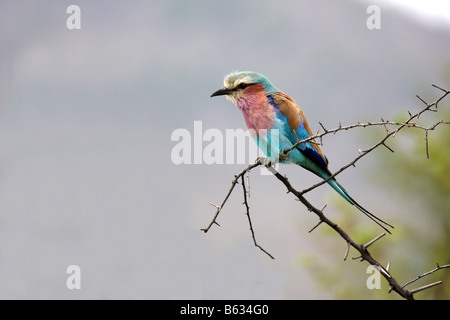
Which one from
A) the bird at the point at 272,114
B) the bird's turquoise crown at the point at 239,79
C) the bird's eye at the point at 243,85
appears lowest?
the bird at the point at 272,114

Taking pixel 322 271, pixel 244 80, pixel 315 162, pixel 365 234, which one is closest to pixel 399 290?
pixel 315 162

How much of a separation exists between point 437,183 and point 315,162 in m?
6.22

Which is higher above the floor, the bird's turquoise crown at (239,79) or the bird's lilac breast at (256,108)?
the bird's turquoise crown at (239,79)

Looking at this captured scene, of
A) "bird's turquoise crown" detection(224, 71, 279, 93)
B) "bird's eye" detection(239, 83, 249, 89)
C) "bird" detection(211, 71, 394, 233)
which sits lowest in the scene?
"bird" detection(211, 71, 394, 233)

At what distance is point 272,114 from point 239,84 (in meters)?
0.24

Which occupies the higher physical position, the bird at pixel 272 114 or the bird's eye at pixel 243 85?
the bird's eye at pixel 243 85

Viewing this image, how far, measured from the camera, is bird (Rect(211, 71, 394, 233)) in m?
2.63

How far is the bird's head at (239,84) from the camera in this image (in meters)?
2.61

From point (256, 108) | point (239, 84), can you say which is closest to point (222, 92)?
point (239, 84)

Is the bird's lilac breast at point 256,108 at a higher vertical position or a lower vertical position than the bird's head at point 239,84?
lower

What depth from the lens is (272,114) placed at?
273 cm

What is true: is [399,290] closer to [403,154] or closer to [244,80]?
[244,80]

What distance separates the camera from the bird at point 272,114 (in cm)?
263

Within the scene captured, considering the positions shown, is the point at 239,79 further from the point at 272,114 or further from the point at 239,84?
the point at 272,114
